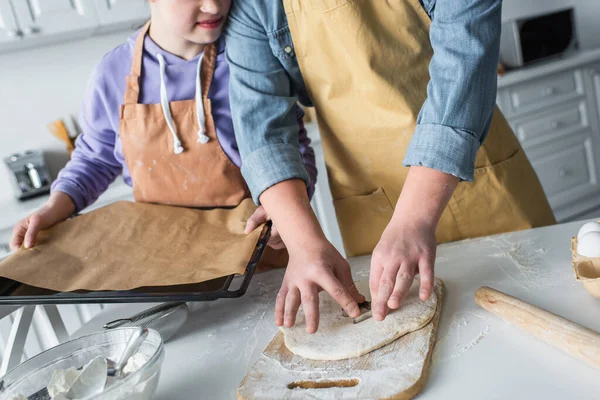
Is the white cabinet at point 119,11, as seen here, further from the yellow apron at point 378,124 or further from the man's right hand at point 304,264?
the man's right hand at point 304,264

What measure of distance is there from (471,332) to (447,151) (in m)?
0.22

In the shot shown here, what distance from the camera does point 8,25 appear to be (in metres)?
2.09

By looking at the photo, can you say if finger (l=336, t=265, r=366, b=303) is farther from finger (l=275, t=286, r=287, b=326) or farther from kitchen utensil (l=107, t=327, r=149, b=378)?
kitchen utensil (l=107, t=327, r=149, b=378)

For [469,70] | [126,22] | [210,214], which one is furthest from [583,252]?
[126,22]

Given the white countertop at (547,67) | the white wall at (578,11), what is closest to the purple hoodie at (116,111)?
the white countertop at (547,67)

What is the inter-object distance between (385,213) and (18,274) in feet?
1.98

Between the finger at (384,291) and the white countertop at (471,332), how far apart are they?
0.23 feet

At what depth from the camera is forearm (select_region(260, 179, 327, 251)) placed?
2.62 feet

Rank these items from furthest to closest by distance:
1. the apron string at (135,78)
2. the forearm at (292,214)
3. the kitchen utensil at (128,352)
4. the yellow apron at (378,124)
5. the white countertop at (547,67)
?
the white countertop at (547,67), the apron string at (135,78), the yellow apron at (378,124), the forearm at (292,214), the kitchen utensil at (128,352)

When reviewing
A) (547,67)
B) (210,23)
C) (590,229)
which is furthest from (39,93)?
(590,229)

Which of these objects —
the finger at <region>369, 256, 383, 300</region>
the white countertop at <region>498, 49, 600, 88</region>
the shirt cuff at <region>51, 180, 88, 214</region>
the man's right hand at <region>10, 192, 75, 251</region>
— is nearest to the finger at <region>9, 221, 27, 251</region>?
the man's right hand at <region>10, 192, 75, 251</region>

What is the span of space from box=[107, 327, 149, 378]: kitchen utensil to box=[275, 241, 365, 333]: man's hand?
162 millimetres

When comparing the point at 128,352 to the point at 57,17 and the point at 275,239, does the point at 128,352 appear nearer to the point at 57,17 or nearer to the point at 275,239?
the point at 275,239

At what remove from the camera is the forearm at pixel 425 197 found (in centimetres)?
71
